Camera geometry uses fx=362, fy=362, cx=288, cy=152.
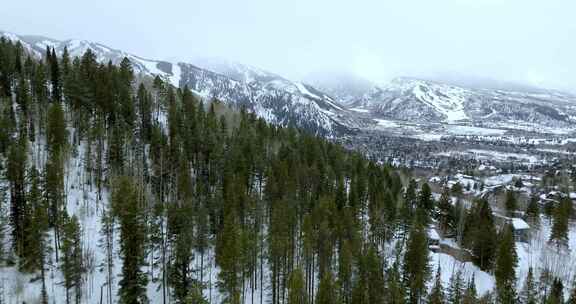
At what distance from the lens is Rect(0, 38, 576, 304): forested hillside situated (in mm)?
49356

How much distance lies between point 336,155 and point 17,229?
273 ft

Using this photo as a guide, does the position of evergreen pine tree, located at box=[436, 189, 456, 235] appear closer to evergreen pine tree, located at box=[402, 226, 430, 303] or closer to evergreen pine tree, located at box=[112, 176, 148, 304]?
evergreen pine tree, located at box=[402, 226, 430, 303]

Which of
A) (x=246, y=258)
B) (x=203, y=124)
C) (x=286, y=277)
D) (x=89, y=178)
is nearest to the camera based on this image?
(x=246, y=258)

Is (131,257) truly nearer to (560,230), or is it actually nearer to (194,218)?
(194,218)

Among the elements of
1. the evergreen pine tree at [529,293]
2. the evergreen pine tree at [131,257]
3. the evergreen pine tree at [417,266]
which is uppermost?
the evergreen pine tree at [131,257]

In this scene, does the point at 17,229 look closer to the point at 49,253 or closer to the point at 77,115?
the point at 49,253

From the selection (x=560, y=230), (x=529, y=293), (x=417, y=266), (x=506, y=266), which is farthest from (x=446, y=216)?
(x=417, y=266)

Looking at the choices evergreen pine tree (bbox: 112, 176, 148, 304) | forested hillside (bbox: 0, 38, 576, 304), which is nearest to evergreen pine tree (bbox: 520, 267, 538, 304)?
forested hillside (bbox: 0, 38, 576, 304)

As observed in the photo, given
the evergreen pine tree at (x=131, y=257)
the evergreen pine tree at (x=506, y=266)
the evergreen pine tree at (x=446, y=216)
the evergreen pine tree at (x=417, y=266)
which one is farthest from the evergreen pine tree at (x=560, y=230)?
the evergreen pine tree at (x=131, y=257)

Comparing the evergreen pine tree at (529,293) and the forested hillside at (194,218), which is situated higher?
the forested hillside at (194,218)

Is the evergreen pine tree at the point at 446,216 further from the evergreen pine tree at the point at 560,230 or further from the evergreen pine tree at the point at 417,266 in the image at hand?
the evergreen pine tree at the point at 417,266

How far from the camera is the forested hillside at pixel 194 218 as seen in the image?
162ft

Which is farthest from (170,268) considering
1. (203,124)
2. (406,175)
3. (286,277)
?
(406,175)

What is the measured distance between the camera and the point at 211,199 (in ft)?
236
